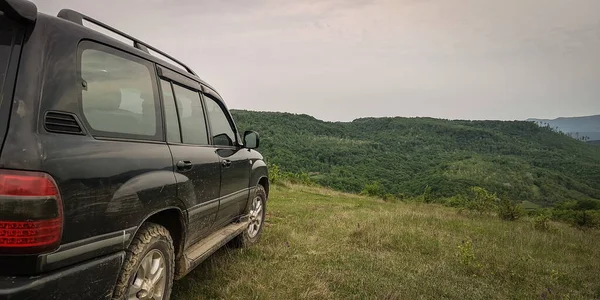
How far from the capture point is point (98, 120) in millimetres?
2055

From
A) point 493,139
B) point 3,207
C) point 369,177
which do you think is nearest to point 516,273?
Result: point 3,207

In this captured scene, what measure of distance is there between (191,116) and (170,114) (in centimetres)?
44

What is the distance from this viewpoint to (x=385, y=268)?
15.3 ft

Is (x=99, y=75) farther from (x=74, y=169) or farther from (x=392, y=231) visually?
(x=392, y=231)

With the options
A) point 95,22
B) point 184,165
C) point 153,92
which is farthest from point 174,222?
point 95,22

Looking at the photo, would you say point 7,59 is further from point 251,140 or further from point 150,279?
point 251,140

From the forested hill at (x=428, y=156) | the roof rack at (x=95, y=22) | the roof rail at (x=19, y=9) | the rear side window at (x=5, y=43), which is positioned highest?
the roof rack at (x=95, y=22)

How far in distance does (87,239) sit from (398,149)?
503 ft

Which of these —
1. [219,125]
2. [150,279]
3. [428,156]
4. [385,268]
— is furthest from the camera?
[428,156]

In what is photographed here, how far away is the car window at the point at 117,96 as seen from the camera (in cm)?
204

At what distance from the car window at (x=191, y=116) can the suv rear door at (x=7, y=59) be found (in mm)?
1373

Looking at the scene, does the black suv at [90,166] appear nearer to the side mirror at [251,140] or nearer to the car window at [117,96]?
the car window at [117,96]

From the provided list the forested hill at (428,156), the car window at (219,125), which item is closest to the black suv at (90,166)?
the car window at (219,125)

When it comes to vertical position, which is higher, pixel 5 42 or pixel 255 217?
pixel 5 42
